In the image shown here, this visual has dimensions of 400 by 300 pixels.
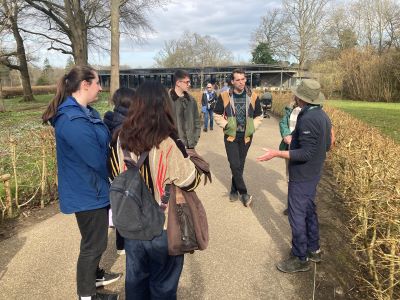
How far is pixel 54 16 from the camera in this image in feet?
89.6

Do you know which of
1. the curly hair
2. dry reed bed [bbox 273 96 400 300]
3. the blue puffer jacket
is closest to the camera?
the curly hair

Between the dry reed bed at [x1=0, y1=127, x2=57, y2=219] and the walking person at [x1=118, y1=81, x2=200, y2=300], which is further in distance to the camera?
the dry reed bed at [x1=0, y1=127, x2=57, y2=219]

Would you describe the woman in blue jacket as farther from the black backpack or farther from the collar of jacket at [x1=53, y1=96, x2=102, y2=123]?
the black backpack

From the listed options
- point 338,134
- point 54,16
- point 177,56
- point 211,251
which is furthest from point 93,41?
point 211,251

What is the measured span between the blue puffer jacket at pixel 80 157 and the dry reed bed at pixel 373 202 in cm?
213

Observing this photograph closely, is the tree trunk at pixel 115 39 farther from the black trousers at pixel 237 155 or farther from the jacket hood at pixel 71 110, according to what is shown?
the jacket hood at pixel 71 110

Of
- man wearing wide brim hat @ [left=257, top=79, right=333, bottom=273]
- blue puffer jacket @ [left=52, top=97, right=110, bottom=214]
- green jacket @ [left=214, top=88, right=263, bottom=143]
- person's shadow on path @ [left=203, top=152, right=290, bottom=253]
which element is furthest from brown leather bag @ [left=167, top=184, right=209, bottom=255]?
green jacket @ [left=214, top=88, right=263, bottom=143]

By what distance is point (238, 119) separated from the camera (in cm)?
524

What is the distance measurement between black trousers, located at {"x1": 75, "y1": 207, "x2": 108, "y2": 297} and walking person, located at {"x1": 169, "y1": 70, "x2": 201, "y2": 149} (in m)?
A: 2.72

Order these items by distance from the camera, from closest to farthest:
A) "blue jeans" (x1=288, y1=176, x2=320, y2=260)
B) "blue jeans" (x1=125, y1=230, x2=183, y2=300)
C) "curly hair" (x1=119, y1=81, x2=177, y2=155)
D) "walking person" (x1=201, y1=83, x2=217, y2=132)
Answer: "curly hair" (x1=119, y1=81, x2=177, y2=155) < "blue jeans" (x1=125, y1=230, x2=183, y2=300) < "blue jeans" (x1=288, y1=176, x2=320, y2=260) < "walking person" (x1=201, y1=83, x2=217, y2=132)

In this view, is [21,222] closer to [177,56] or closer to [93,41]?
[93,41]

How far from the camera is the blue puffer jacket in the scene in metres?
2.50

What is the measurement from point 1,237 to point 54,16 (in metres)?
27.2

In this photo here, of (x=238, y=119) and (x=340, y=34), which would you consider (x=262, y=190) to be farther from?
(x=340, y=34)
